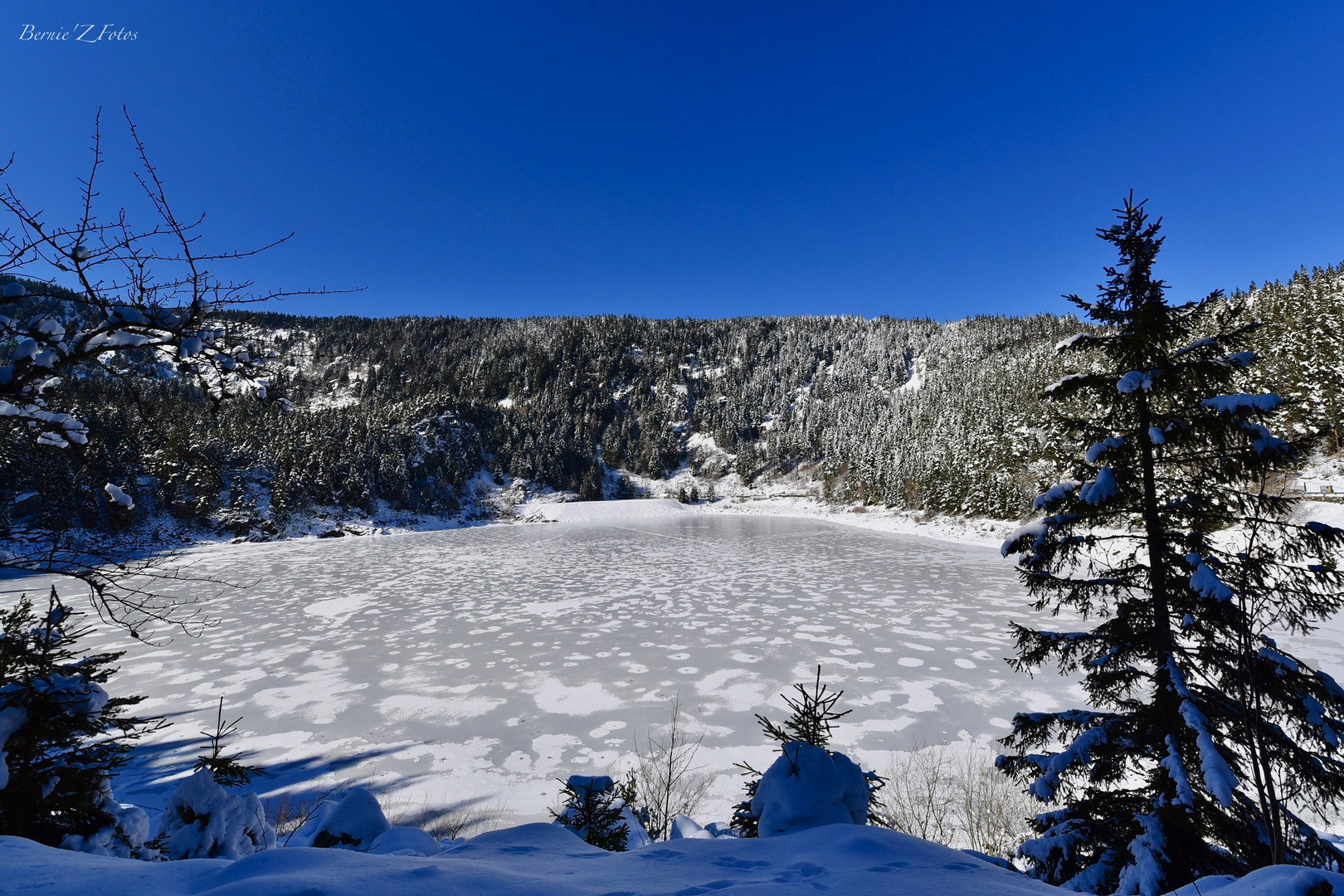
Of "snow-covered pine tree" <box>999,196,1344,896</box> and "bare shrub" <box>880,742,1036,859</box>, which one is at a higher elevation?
"snow-covered pine tree" <box>999,196,1344,896</box>

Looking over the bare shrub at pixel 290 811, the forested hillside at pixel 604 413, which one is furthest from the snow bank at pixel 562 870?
the bare shrub at pixel 290 811

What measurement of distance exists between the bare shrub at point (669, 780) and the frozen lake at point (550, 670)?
0.83ft

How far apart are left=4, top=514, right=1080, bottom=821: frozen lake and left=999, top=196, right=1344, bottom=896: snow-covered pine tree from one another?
3355 mm

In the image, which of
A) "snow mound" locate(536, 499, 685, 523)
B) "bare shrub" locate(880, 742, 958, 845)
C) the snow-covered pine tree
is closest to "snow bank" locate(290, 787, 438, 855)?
"bare shrub" locate(880, 742, 958, 845)

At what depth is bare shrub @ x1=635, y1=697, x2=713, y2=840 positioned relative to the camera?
6141mm

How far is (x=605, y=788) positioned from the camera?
4.61 meters

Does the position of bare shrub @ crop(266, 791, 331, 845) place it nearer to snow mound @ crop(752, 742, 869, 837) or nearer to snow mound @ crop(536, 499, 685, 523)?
snow mound @ crop(752, 742, 869, 837)

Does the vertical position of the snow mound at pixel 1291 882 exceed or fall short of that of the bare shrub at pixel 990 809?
it exceeds it

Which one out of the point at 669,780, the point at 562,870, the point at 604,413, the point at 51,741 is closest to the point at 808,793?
the point at 562,870

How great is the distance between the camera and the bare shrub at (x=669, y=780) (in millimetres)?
6141

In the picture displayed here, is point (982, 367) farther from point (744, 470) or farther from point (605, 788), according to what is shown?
point (605, 788)

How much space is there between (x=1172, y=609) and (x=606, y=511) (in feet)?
218

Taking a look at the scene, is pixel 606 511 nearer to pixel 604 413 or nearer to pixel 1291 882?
pixel 604 413

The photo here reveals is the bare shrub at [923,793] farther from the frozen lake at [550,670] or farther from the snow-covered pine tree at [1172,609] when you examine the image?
the snow-covered pine tree at [1172,609]
